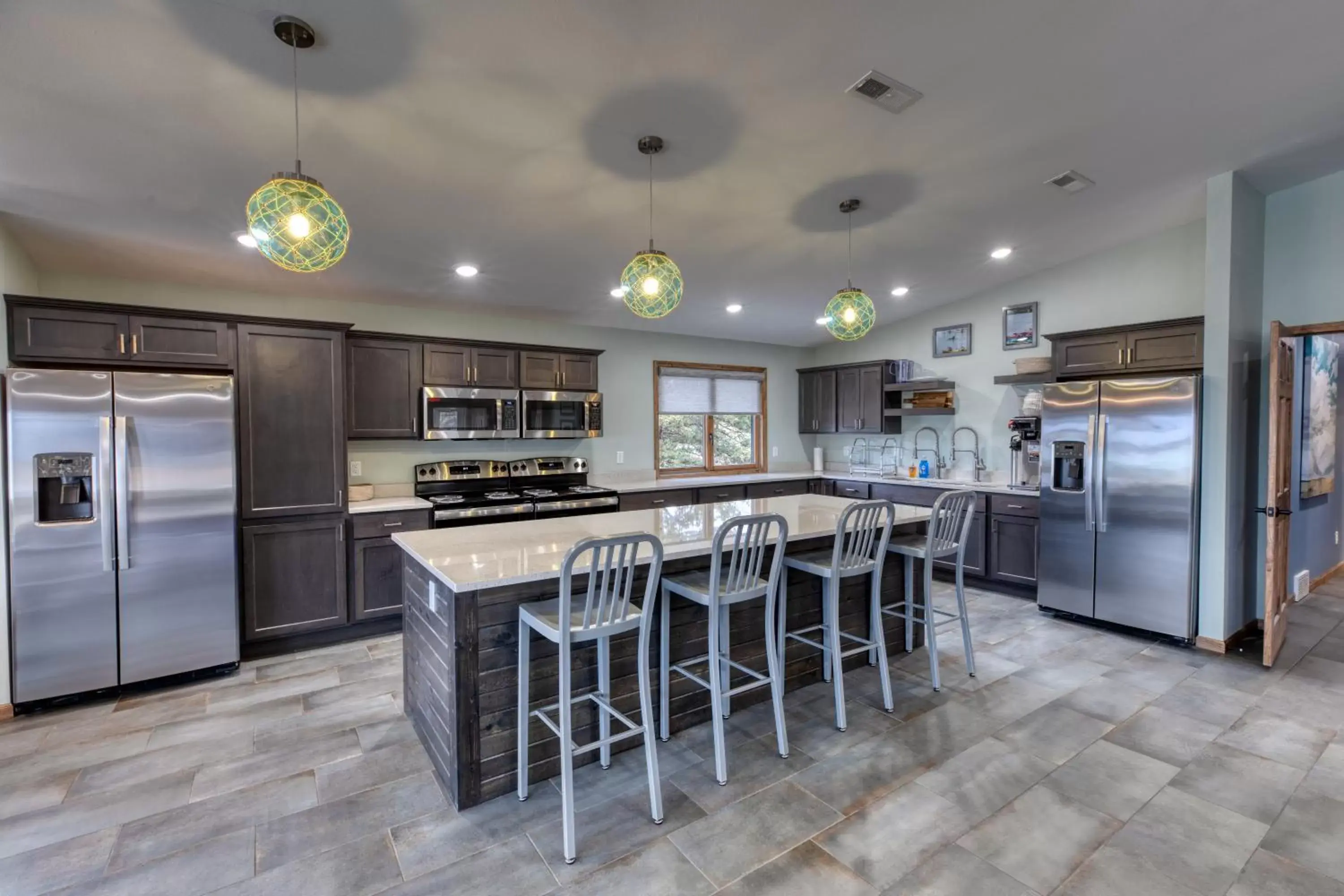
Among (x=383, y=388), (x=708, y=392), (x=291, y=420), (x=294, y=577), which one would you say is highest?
(x=708, y=392)

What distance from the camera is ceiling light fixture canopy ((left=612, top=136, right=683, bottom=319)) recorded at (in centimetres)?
263

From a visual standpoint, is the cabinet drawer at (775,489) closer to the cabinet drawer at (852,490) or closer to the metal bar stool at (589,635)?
the cabinet drawer at (852,490)

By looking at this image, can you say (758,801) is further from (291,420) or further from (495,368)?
(495,368)

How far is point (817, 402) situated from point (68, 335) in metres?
6.13

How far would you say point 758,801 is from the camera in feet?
7.55

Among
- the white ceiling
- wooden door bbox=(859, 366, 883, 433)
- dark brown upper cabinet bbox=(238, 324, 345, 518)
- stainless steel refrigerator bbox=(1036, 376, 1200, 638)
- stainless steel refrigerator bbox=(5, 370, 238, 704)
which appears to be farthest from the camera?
wooden door bbox=(859, 366, 883, 433)

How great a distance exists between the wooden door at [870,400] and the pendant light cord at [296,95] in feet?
17.0

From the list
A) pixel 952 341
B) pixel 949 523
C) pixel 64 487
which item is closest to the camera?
pixel 64 487

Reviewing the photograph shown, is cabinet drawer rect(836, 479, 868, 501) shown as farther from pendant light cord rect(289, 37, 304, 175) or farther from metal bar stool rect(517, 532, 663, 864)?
pendant light cord rect(289, 37, 304, 175)

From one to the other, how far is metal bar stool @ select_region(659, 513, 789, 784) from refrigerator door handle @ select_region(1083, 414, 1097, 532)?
8.78 ft

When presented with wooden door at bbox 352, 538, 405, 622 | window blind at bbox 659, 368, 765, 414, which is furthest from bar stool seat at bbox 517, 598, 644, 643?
window blind at bbox 659, 368, 765, 414

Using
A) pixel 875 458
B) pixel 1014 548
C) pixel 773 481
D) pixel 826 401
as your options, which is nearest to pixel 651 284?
pixel 1014 548

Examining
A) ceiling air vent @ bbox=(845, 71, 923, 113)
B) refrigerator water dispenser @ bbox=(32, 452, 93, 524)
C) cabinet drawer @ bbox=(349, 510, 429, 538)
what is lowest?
cabinet drawer @ bbox=(349, 510, 429, 538)

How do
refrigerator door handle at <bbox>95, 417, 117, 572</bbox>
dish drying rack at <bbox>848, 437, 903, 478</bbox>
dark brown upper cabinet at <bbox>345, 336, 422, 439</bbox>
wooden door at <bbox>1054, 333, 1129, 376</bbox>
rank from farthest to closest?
dish drying rack at <bbox>848, 437, 903, 478</bbox> → wooden door at <bbox>1054, 333, 1129, 376</bbox> → dark brown upper cabinet at <bbox>345, 336, 422, 439</bbox> → refrigerator door handle at <bbox>95, 417, 117, 572</bbox>
